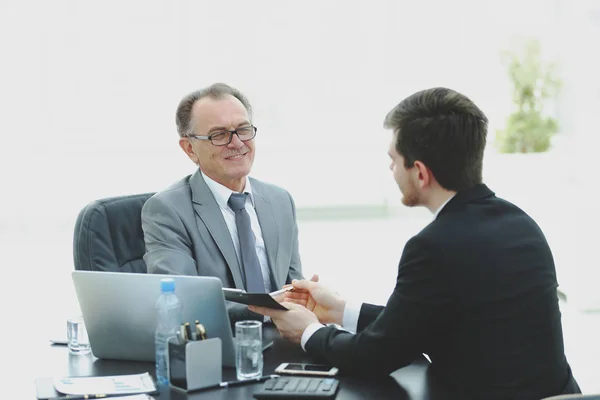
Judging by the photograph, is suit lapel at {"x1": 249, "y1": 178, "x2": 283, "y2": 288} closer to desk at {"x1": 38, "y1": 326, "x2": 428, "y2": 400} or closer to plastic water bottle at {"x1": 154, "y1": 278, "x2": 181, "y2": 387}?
desk at {"x1": 38, "y1": 326, "x2": 428, "y2": 400}

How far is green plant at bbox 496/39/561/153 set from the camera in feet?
21.7

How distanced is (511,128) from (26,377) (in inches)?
209

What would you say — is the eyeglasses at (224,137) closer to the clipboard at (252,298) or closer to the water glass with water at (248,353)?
the clipboard at (252,298)

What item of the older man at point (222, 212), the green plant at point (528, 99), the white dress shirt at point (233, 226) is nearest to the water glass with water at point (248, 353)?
the older man at point (222, 212)

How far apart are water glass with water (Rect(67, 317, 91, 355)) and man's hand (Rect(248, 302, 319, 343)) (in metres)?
0.50

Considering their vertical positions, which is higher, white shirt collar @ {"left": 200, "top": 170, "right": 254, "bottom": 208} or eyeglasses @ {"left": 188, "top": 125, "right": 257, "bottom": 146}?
eyeglasses @ {"left": 188, "top": 125, "right": 257, "bottom": 146}

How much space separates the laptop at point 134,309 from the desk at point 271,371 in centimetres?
5

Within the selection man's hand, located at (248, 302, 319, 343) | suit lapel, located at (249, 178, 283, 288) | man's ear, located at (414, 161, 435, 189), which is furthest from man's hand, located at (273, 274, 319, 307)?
man's ear, located at (414, 161, 435, 189)

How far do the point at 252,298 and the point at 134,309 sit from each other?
0.30 metres

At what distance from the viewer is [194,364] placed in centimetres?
182

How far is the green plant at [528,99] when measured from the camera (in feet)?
21.7

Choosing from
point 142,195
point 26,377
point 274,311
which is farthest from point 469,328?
point 142,195

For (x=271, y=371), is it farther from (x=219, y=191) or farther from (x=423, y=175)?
(x=219, y=191)

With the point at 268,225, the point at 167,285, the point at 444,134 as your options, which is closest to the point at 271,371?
the point at 167,285
